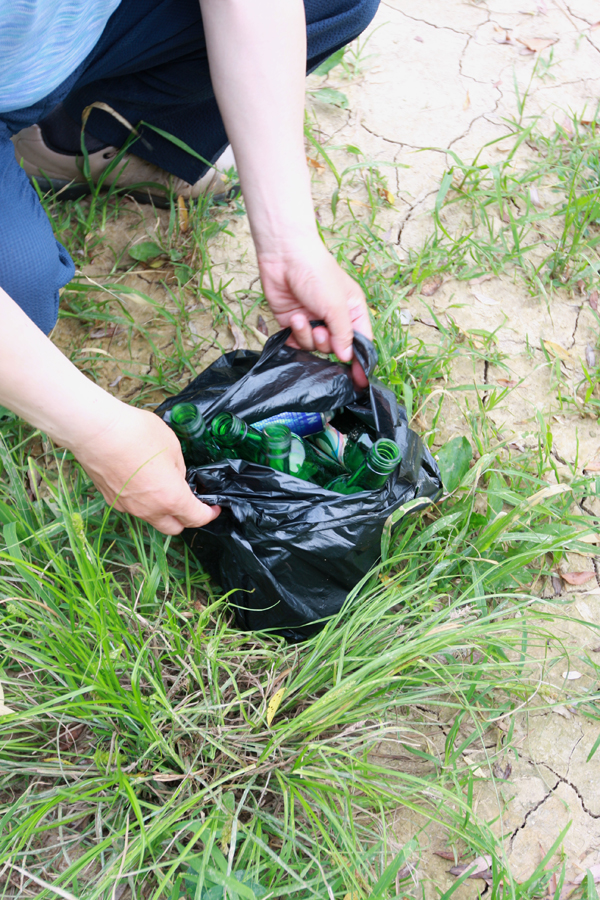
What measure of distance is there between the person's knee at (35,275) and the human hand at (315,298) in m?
0.44

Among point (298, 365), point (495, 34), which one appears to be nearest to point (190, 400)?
point (298, 365)

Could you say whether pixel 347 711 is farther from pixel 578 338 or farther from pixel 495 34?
pixel 495 34

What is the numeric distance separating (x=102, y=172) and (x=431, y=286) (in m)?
1.10

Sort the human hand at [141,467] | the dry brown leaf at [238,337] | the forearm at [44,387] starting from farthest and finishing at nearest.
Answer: the dry brown leaf at [238,337] < the human hand at [141,467] < the forearm at [44,387]

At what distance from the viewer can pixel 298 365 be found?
128 cm

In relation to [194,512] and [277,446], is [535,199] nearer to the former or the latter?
[277,446]

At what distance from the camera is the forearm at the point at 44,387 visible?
862 millimetres

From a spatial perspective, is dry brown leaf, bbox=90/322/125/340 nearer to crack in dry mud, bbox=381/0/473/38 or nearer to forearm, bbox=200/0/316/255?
forearm, bbox=200/0/316/255

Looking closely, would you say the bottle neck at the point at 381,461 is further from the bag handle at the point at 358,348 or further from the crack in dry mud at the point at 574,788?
the crack in dry mud at the point at 574,788

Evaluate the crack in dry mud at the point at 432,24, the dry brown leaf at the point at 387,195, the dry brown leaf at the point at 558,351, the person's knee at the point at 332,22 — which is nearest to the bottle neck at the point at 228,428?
the person's knee at the point at 332,22

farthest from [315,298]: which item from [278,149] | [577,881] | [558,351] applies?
[577,881]

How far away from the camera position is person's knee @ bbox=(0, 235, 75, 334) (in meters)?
1.13

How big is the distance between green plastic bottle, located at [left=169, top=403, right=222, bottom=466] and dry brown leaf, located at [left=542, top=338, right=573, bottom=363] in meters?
1.15

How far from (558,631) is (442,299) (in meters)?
1.05
